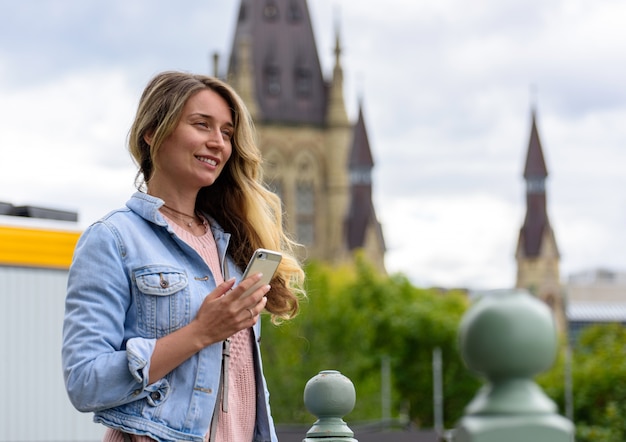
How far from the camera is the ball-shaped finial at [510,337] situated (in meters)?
1.74

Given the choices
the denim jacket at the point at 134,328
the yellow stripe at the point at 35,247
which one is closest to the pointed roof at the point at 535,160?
the yellow stripe at the point at 35,247

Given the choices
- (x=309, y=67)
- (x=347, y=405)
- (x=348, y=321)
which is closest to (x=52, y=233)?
(x=347, y=405)

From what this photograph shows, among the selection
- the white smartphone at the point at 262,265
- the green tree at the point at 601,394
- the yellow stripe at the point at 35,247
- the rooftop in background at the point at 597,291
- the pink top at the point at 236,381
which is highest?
the white smartphone at the point at 262,265

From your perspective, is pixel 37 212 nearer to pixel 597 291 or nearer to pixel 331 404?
pixel 331 404

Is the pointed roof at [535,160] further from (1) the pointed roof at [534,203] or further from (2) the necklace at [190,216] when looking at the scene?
(2) the necklace at [190,216]

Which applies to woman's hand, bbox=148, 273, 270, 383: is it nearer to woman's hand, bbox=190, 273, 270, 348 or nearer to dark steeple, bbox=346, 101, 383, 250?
woman's hand, bbox=190, 273, 270, 348

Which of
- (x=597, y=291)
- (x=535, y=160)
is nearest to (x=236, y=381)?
(x=535, y=160)

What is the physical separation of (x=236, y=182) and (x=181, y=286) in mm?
435

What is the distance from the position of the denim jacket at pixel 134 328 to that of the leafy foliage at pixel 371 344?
43739 millimetres

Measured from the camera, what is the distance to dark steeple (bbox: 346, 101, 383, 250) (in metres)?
93.7

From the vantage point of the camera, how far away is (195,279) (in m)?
3.05

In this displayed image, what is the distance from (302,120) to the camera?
313ft

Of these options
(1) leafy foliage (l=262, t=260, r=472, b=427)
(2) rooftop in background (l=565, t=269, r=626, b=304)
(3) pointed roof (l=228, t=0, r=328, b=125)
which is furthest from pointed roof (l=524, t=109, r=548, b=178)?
(1) leafy foliage (l=262, t=260, r=472, b=427)

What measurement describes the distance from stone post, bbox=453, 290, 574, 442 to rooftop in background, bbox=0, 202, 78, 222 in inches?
305
